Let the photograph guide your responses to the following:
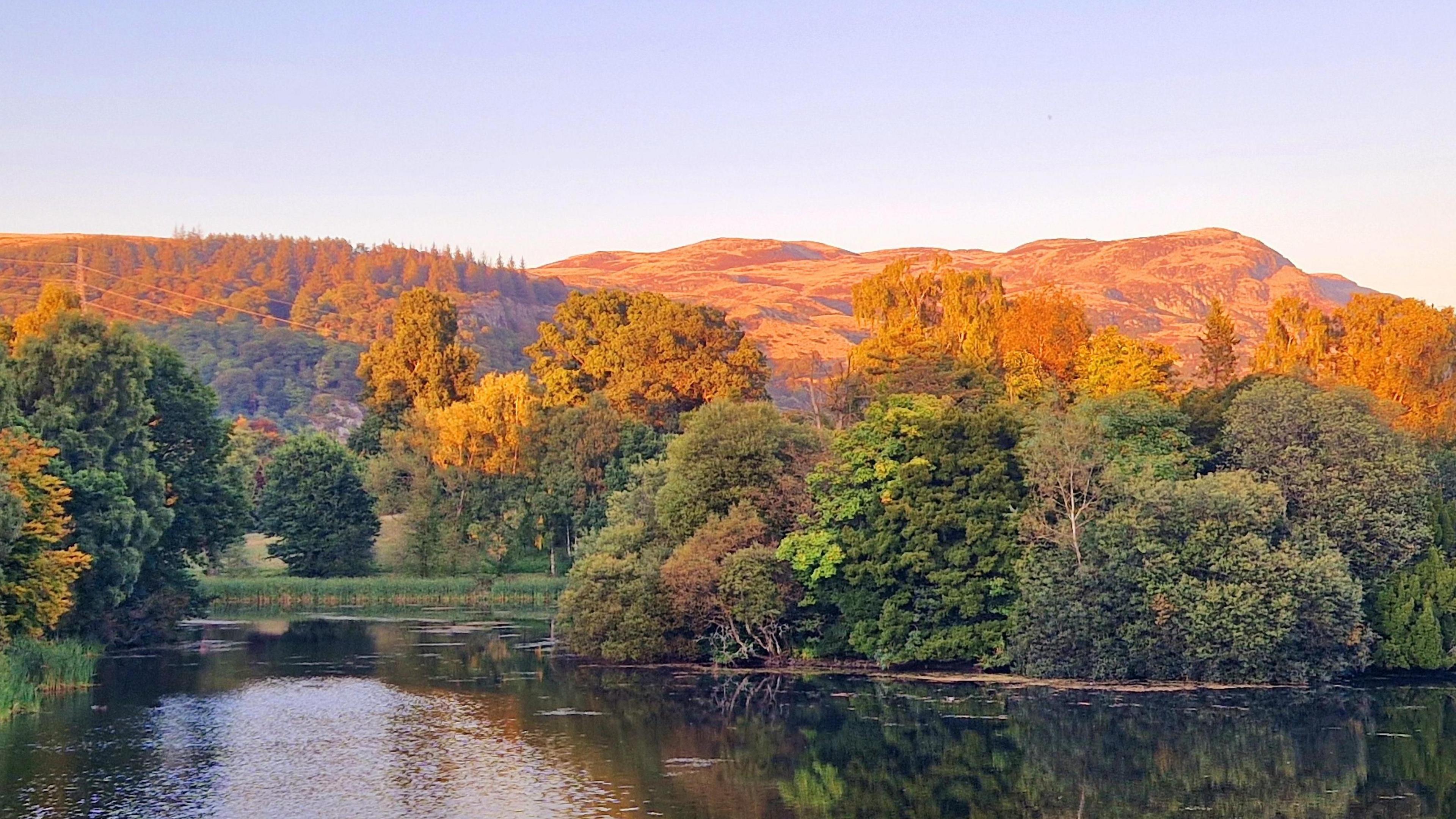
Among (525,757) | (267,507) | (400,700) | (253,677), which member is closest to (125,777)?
(525,757)

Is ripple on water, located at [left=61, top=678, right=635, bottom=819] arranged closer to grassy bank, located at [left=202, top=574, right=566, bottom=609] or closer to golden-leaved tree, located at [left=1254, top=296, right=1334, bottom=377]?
grassy bank, located at [left=202, top=574, right=566, bottom=609]

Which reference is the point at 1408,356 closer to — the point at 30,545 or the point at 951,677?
the point at 951,677

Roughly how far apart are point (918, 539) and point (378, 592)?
42.6m

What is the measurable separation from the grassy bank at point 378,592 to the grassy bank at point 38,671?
2949cm

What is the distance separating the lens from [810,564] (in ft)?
173

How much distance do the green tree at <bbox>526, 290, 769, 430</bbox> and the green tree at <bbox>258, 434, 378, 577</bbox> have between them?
14.9m

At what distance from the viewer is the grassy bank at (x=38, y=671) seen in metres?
42.7

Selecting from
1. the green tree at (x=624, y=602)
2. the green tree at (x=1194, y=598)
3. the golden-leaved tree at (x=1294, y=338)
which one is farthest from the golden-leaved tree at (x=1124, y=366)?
the green tree at (x=624, y=602)

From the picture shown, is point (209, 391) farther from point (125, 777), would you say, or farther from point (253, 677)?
point (125, 777)

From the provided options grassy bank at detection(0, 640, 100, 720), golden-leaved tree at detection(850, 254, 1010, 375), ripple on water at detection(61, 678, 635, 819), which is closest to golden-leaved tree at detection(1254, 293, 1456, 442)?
golden-leaved tree at detection(850, 254, 1010, 375)

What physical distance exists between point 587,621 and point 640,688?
6669 millimetres

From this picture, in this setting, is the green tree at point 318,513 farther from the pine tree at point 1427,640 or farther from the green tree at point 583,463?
the pine tree at point 1427,640

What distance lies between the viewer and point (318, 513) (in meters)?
91.3

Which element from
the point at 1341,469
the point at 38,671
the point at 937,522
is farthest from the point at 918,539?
the point at 38,671
